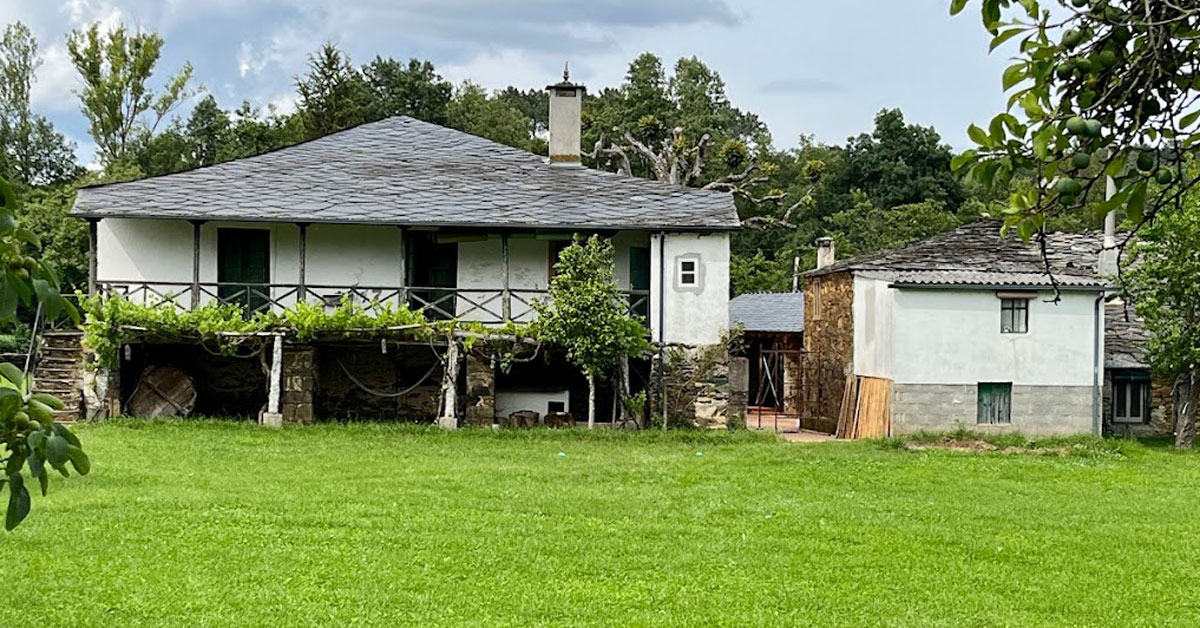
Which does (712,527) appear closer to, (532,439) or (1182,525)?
(1182,525)

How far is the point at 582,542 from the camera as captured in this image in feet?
35.6

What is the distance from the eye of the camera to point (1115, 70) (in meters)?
2.65

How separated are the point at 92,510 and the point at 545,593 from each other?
5.17 metres

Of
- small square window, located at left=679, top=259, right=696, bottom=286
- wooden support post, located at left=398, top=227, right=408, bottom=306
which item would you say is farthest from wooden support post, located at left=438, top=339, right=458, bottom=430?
small square window, located at left=679, top=259, right=696, bottom=286

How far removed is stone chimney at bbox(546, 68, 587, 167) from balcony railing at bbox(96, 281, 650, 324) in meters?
3.92

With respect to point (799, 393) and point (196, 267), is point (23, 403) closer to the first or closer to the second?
point (196, 267)

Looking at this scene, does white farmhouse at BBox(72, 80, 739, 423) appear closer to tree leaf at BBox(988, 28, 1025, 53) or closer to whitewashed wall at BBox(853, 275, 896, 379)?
whitewashed wall at BBox(853, 275, 896, 379)

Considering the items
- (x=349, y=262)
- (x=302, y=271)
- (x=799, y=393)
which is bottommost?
(x=799, y=393)

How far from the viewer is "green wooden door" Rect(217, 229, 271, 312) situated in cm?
2197

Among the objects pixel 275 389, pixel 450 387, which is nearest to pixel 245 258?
pixel 275 389

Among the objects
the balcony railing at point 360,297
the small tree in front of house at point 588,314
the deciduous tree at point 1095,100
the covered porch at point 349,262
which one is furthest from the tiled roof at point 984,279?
the deciduous tree at point 1095,100

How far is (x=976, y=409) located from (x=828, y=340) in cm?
498

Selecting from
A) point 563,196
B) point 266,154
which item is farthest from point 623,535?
point 266,154

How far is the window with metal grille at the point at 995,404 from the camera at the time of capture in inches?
890
